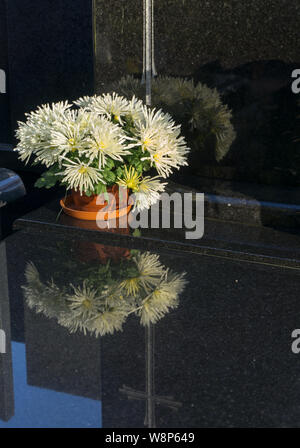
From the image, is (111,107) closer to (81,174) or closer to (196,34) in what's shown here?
(81,174)

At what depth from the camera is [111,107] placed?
11.1 ft

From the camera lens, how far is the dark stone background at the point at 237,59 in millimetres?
3309

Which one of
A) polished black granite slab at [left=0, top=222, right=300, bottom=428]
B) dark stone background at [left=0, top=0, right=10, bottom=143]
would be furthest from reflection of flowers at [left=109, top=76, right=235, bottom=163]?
dark stone background at [left=0, top=0, right=10, bottom=143]

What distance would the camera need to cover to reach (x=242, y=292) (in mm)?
2814

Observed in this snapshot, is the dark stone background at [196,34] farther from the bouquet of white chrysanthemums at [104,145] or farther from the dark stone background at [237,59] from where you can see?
the bouquet of white chrysanthemums at [104,145]

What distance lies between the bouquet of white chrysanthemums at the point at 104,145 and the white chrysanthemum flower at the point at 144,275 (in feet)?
1.06

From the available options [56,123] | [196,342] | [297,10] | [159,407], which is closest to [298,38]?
[297,10]

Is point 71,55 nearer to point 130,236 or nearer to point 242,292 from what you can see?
point 130,236

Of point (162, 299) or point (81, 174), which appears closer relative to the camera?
point (162, 299)

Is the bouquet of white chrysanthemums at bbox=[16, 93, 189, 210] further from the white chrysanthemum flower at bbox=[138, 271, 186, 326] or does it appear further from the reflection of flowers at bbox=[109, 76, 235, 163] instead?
the white chrysanthemum flower at bbox=[138, 271, 186, 326]

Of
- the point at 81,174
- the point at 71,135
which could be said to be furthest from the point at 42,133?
the point at 81,174

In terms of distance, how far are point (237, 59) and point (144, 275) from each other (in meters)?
1.31

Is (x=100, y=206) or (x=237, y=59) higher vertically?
(x=237, y=59)

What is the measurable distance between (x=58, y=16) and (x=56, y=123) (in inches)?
95.2
